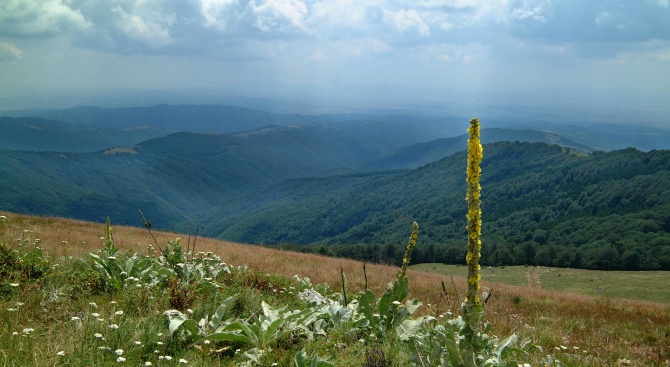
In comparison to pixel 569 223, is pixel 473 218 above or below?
above

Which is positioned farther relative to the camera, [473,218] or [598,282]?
[598,282]

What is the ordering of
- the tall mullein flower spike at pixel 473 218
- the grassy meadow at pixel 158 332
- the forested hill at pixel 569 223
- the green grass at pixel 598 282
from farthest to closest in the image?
1. the forested hill at pixel 569 223
2. the green grass at pixel 598 282
3. the grassy meadow at pixel 158 332
4. the tall mullein flower spike at pixel 473 218

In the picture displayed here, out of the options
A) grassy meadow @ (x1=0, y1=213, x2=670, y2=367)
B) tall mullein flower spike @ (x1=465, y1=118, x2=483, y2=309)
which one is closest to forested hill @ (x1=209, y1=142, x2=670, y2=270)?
grassy meadow @ (x1=0, y1=213, x2=670, y2=367)

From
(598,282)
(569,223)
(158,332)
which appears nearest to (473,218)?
(158,332)

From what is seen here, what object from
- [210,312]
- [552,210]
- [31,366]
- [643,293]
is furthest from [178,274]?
[552,210]

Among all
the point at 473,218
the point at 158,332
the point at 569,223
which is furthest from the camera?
the point at 569,223

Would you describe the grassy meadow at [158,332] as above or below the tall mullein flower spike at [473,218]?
below

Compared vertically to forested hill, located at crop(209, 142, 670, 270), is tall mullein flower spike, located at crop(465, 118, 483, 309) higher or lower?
higher

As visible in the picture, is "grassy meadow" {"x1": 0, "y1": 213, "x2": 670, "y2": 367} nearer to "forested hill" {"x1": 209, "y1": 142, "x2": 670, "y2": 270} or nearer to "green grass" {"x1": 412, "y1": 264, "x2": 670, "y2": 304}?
"green grass" {"x1": 412, "y1": 264, "x2": 670, "y2": 304}

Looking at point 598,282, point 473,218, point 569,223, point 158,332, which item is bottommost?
point 569,223

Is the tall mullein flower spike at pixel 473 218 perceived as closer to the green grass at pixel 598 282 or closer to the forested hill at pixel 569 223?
the green grass at pixel 598 282

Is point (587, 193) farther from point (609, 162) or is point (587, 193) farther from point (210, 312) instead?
point (210, 312)

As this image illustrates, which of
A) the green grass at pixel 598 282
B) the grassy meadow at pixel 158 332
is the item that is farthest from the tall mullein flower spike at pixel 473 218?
the green grass at pixel 598 282

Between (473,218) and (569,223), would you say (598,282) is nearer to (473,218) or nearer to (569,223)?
(473,218)
